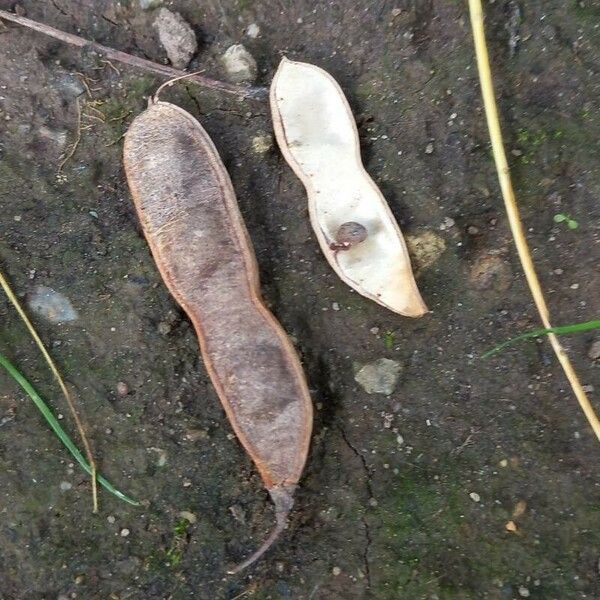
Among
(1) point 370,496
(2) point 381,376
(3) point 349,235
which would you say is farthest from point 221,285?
(1) point 370,496

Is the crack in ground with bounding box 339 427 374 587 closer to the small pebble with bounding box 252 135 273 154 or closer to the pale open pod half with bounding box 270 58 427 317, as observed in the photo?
the pale open pod half with bounding box 270 58 427 317

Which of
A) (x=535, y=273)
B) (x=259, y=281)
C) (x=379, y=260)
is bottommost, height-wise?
(x=259, y=281)

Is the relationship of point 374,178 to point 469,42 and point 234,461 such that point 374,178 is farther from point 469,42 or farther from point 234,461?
point 234,461

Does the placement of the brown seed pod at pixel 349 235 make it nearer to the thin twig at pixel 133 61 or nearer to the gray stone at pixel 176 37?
the thin twig at pixel 133 61

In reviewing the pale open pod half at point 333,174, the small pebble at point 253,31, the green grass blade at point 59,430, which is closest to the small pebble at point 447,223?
the pale open pod half at point 333,174

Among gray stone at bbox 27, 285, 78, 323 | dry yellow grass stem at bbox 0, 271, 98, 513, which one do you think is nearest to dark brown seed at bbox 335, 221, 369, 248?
gray stone at bbox 27, 285, 78, 323

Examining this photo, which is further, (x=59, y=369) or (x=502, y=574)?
(x=59, y=369)

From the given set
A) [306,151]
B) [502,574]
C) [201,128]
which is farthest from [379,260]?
[502,574]

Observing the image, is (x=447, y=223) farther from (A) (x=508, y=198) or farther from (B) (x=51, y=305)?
(B) (x=51, y=305)
